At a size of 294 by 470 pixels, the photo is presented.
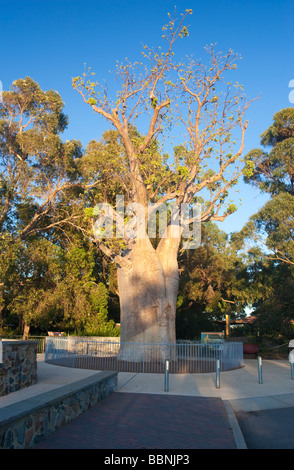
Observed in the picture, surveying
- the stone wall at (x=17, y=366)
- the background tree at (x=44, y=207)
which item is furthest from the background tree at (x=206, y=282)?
the stone wall at (x=17, y=366)

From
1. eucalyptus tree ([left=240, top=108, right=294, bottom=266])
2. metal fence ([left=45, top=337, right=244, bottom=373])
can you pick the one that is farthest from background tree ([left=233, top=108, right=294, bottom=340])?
metal fence ([left=45, top=337, right=244, bottom=373])

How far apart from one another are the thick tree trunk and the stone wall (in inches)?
267

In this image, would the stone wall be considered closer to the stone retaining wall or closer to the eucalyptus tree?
the stone retaining wall

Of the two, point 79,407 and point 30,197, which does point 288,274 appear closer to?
point 30,197

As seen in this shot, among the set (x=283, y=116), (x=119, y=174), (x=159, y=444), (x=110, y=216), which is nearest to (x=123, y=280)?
(x=110, y=216)

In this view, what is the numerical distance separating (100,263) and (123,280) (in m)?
14.2

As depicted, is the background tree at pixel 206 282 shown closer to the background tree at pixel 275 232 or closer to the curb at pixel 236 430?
the background tree at pixel 275 232

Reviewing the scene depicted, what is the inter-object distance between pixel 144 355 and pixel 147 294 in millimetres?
2620

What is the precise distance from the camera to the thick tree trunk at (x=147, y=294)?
17.4 m

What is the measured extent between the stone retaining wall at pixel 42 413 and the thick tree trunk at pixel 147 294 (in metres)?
8.58

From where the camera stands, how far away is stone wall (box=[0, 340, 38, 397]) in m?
9.12

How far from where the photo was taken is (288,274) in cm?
2681

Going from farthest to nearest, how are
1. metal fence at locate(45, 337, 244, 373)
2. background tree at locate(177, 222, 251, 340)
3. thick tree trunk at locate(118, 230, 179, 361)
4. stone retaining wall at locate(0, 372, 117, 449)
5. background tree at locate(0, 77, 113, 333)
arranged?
background tree at locate(177, 222, 251, 340) < background tree at locate(0, 77, 113, 333) < thick tree trunk at locate(118, 230, 179, 361) < metal fence at locate(45, 337, 244, 373) < stone retaining wall at locate(0, 372, 117, 449)
